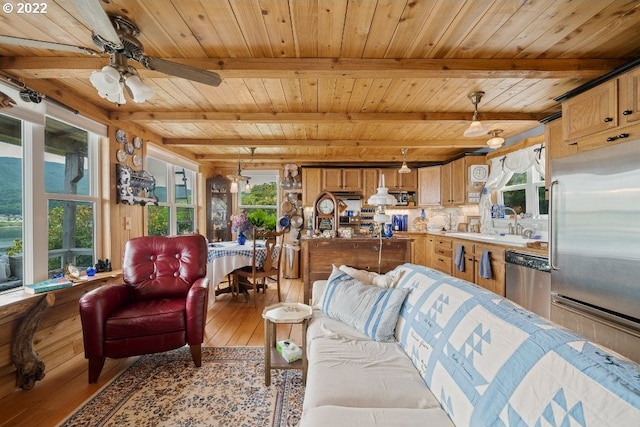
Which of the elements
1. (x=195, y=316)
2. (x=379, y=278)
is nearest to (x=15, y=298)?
(x=195, y=316)

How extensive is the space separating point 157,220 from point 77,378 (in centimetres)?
248

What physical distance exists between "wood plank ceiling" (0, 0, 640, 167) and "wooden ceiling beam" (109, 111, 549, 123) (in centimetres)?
1

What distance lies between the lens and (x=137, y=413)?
Result: 5.67 ft

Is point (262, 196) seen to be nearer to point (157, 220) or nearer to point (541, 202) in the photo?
point (157, 220)

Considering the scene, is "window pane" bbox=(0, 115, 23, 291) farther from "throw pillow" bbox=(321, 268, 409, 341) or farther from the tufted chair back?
"throw pillow" bbox=(321, 268, 409, 341)

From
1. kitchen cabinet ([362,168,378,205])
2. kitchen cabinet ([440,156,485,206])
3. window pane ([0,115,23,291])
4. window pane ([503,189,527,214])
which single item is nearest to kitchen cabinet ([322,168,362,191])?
kitchen cabinet ([362,168,378,205])

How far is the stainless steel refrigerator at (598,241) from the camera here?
1613mm

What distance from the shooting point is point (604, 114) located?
202cm

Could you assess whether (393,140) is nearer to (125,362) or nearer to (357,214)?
(357,214)

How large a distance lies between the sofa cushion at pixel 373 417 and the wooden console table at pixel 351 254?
2.10 m

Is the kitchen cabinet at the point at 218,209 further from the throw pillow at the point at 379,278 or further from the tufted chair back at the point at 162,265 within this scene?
the throw pillow at the point at 379,278

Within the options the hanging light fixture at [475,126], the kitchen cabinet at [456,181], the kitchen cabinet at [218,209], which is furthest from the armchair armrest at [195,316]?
the kitchen cabinet at [456,181]

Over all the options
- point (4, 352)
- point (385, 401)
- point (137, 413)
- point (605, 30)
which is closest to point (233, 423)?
point (137, 413)

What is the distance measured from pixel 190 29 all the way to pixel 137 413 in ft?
8.07
